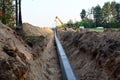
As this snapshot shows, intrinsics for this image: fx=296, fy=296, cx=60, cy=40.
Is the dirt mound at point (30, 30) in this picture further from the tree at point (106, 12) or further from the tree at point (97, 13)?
the tree at point (97, 13)

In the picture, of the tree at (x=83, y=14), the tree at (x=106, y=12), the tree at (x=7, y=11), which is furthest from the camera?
the tree at (x=83, y=14)

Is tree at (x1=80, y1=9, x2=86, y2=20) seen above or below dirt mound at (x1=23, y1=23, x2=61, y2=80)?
above

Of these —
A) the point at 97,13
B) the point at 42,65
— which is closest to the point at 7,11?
the point at 42,65

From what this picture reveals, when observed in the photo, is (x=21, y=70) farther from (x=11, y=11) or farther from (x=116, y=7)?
(x=116, y=7)

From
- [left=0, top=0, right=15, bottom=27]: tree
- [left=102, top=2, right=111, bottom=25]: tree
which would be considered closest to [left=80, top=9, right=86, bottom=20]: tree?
[left=102, top=2, right=111, bottom=25]: tree

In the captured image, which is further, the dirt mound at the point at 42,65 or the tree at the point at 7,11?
the tree at the point at 7,11

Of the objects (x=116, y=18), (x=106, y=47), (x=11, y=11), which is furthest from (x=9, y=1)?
(x=116, y=18)

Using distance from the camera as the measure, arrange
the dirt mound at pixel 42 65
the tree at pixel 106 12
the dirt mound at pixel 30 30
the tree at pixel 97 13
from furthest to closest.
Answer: the tree at pixel 97 13
the tree at pixel 106 12
the dirt mound at pixel 30 30
the dirt mound at pixel 42 65

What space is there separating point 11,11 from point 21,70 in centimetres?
3456

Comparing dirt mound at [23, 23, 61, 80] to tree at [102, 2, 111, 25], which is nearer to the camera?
dirt mound at [23, 23, 61, 80]

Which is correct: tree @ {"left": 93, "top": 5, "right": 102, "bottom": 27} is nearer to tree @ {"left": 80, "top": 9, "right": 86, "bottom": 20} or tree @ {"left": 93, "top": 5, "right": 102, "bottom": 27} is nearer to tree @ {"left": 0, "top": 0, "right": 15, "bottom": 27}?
tree @ {"left": 80, "top": 9, "right": 86, "bottom": 20}

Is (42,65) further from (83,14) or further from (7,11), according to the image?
(83,14)

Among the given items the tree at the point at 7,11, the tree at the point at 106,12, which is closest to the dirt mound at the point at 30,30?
the tree at the point at 7,11

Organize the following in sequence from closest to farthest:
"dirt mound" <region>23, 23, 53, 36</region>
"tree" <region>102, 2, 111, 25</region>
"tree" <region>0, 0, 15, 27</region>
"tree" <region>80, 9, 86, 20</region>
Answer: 1. "dirt mound" <region>23, 23, 53, 36</region>
2. "tree" <region>0, 0, 15, 27</region>
3. "tree" <region>102, 2, 111, 25</region>
4. "tree" <region>80, 9, 86, 20</region>
